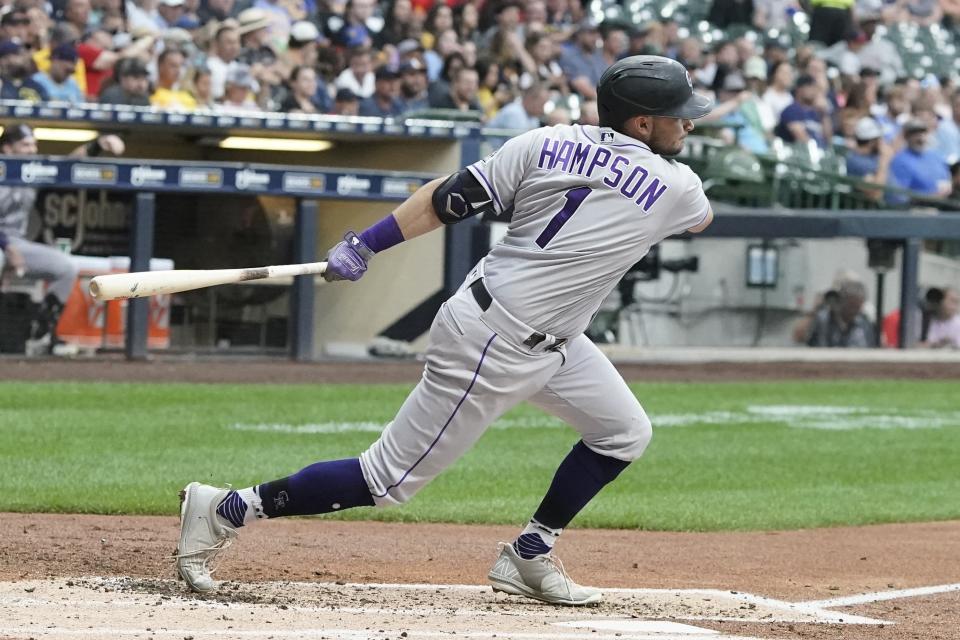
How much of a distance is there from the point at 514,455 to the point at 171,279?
496cm

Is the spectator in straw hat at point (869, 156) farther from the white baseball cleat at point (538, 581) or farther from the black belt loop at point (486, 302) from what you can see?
the black belt loop at point (486, 302)

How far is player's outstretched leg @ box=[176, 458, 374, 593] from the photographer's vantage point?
4527 millimetres

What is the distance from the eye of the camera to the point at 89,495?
23.7 ft

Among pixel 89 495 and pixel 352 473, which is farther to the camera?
pixel 89 495

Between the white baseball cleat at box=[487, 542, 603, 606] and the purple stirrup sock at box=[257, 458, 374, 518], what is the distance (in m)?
0.58

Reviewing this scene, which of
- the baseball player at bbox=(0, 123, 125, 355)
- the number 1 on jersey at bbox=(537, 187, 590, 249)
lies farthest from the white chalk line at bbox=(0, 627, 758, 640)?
the baseball player at bbox=(0, 123, 125, 355)

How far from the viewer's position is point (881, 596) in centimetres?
535

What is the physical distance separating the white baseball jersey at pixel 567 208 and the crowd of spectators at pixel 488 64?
9488 millimetres

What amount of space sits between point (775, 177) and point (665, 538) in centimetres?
996

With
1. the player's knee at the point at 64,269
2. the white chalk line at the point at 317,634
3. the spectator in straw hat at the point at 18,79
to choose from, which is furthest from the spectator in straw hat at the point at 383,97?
the white chalk line at the point at 317,634

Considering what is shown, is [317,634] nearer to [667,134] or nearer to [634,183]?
[634,183]

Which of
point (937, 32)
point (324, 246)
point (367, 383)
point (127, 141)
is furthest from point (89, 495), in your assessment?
point (937, 32)

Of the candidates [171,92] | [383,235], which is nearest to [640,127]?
[383,235]

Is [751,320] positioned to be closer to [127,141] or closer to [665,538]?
[127,141]
